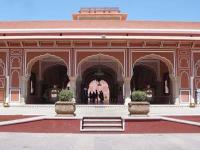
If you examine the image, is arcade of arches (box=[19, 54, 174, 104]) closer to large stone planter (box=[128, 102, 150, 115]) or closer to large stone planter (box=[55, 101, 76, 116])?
large stone planter (box=[55, 101, 76, 116])

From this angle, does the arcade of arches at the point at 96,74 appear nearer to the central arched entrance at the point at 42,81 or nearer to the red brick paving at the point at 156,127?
the central arched entrance at the point at 42,81

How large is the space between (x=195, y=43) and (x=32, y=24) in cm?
879

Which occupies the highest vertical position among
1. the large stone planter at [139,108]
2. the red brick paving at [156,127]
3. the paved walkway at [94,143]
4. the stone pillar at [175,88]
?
the stone pillar at [175,88]

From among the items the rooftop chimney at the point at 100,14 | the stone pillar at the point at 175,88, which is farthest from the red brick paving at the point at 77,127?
the rooftop chimney at the point at 100,14

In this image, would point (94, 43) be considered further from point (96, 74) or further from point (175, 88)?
point (175, 88)

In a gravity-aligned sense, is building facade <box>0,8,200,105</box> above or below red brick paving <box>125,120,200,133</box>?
above

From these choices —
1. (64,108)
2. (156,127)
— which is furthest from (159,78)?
(64,108)

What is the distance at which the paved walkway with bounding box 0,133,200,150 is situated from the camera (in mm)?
8164

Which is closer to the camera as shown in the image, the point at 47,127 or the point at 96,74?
the point at 47,127

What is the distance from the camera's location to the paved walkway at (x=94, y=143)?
26.8ft

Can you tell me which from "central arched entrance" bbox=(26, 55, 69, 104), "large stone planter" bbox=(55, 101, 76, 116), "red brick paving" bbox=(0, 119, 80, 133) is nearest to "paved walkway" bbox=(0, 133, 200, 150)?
"red brick paving" bbox=(0, 119, 80, 133)

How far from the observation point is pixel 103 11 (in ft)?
89.0

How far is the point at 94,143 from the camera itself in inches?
348

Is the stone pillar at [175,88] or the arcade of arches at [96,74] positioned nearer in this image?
the stone pillar at [175,88]
